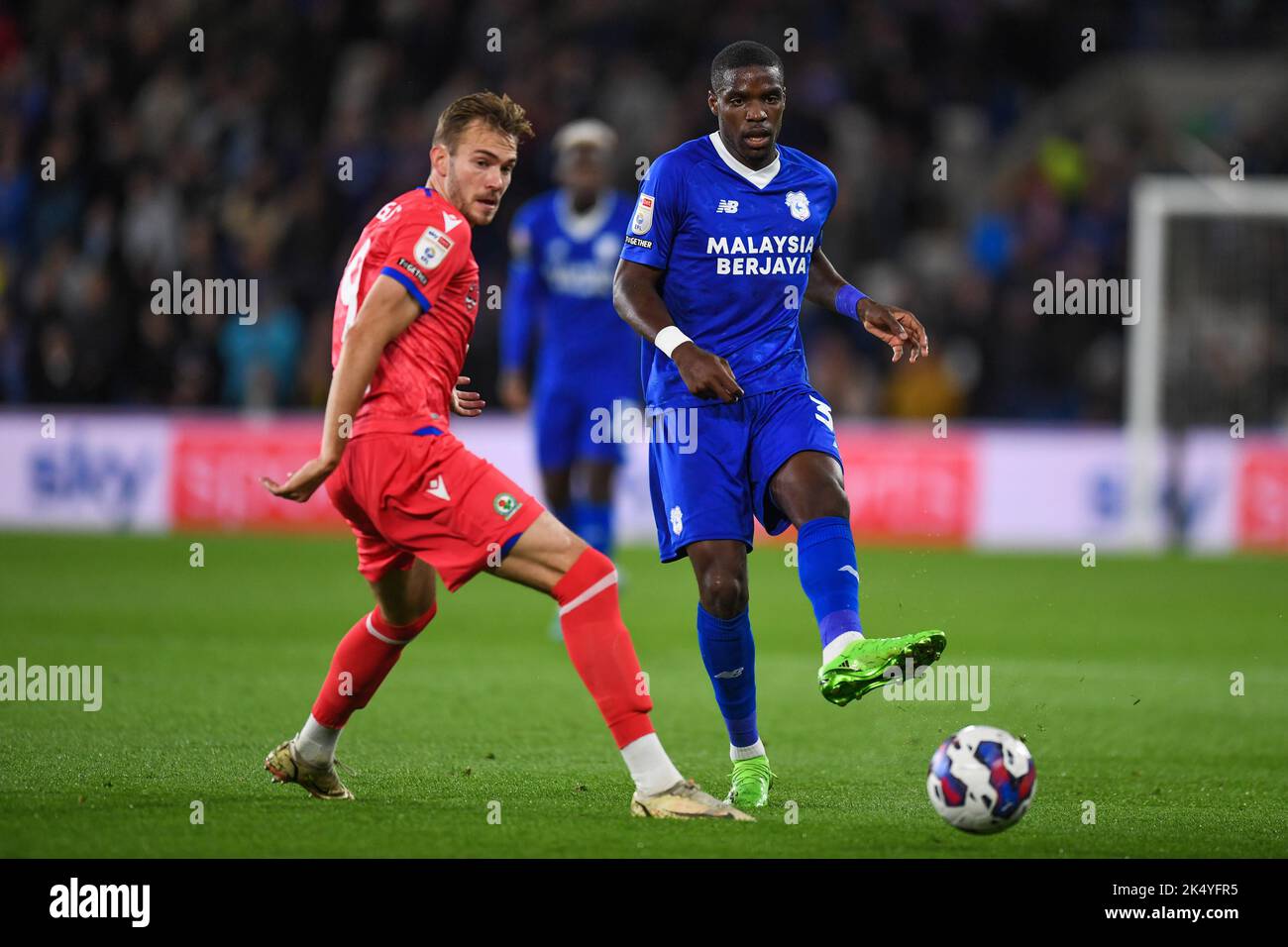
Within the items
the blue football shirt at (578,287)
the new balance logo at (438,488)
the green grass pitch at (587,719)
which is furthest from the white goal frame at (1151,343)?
the new balance logo at (438,488)

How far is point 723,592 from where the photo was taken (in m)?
5.98

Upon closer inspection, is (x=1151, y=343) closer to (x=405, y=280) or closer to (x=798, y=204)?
(x=798, y=204)

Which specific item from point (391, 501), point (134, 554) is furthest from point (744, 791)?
point (134, 554)

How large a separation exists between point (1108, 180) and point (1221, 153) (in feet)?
4.44

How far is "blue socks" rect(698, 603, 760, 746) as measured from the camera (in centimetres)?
608

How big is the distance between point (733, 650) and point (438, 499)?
127cm

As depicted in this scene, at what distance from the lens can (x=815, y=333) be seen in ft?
62.3

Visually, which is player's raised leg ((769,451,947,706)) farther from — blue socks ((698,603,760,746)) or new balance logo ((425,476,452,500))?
new balance logo ((425,476,452,500))

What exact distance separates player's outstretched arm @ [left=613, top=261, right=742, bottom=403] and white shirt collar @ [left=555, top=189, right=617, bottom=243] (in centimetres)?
536

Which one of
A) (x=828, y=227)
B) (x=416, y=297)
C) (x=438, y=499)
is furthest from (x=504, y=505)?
(x=828, y=227)

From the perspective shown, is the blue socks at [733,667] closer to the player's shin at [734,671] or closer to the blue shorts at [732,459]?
the player's shin at [734,671]

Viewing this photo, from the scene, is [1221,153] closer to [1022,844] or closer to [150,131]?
[150,131]

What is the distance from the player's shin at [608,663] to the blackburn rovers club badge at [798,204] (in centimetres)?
154

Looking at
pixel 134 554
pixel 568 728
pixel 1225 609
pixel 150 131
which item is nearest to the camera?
pixel 568 728
